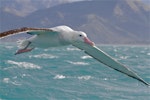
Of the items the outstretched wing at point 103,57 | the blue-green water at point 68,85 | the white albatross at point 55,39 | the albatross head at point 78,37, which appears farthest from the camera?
the blue-green water at point 68,85

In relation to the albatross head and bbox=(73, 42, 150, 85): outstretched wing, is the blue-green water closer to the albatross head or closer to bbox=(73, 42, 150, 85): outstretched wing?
bbox=(73, 42, 150, 85): outstretched wing

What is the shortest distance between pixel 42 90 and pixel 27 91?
4.25 meters

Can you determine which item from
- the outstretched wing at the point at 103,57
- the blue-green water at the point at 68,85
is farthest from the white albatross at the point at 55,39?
the blue-green water at the point at 68,85

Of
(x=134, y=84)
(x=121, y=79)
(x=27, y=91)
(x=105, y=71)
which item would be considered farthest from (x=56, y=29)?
(x=105, y=71)

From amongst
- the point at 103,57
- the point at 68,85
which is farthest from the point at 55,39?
the point at 68,85

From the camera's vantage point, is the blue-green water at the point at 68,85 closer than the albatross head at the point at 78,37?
No

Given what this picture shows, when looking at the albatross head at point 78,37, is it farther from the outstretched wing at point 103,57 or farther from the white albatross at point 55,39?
the outstretched wing at point 103,57

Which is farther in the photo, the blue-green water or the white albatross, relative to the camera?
the blue-green water

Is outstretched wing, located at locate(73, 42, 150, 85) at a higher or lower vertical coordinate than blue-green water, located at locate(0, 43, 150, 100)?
lower

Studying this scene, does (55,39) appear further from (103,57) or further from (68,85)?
(68,85)

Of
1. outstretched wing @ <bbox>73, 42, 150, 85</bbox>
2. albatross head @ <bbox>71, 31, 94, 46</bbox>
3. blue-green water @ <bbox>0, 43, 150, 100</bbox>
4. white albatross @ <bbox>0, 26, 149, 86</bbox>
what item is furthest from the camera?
blue-green water @ <bbox>0, 43, 150, 100</bbox>

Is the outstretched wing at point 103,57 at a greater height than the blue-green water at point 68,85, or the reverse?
the blue-green water at point 68,85

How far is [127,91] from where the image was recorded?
4545 inches

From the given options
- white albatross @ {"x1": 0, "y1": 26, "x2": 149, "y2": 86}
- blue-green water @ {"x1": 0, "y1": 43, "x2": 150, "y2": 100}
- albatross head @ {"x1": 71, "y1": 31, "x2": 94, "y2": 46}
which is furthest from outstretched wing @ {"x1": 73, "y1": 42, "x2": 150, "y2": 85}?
blue-green water @ {"x1": 0, "y1": 43, "x2": 150, "y2": 100}
